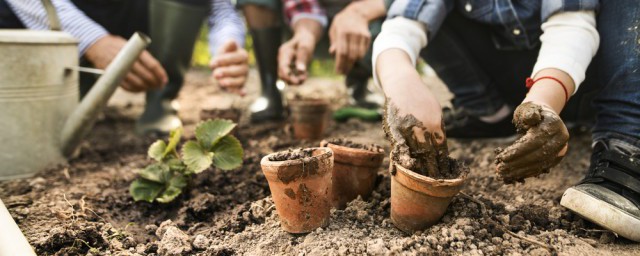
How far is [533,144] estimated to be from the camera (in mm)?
1276

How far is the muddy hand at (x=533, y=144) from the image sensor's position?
4.18 feet

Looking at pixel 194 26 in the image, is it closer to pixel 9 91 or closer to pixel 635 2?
pixel 9 91

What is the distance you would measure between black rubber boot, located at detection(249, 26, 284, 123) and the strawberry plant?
4.17ft

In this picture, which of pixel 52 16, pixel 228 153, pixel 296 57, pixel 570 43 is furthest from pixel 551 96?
pixel 52 16

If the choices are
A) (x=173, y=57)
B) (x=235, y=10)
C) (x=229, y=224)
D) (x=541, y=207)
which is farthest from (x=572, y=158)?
(x=173, y=57)

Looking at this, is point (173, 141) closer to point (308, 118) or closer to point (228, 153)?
point (228, 153)

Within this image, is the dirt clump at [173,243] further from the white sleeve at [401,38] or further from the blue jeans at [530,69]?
the blue jeans at [530,69]

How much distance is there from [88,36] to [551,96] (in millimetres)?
2014

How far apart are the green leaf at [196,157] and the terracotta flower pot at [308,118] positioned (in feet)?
2.58

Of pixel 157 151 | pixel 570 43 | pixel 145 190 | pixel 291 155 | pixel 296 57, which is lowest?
pixel 145 190

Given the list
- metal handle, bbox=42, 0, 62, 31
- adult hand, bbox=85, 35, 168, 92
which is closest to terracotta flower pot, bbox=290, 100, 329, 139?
adult hand, bbox=85, 35, 168, 92

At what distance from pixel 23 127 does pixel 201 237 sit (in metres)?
1.07

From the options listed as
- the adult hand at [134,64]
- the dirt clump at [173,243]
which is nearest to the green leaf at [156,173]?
the dirt clump at [173,243]

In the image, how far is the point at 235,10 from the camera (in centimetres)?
307
